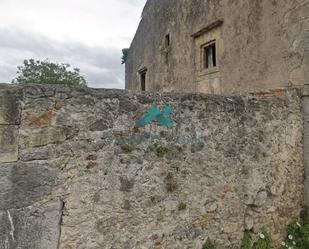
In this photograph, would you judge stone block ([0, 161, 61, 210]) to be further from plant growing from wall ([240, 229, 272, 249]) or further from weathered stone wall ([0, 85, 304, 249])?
plant growing from wall ([240, 229, 272, 249])

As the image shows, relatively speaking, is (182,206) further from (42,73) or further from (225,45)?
(42,73)

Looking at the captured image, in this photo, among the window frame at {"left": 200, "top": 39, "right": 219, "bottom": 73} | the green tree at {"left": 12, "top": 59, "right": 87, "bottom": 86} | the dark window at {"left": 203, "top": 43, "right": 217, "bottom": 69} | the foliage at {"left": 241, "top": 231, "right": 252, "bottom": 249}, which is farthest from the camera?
the green tree at {"left": 12, "top": 59, "right": 87, "bottom": 86}

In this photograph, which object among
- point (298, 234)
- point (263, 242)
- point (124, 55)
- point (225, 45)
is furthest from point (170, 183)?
point (124, 55)

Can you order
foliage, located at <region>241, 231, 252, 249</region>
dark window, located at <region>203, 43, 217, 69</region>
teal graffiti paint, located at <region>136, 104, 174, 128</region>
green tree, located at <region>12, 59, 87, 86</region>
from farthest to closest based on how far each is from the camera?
green tree, located at <region>12, 59, 87, 86</region> → dark window, located at <region>203, 43, 217, 69</region> → foliage, located at <region>241, 231, 252, 249</region> → teal graffiti paint, located at <region>136, 104, 174, 128</region>

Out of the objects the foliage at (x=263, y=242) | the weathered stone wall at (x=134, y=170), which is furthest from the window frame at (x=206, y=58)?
the foliage at (x=263, y=242)

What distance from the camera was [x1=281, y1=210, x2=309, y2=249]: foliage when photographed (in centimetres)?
427

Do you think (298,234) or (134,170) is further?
(298,234)

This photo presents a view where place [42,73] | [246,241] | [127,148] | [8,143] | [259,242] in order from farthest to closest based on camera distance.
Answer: [42,73]
[259,242]
[246,241]
[127,148]
[8,143]

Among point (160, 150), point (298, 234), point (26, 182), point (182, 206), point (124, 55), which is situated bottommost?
point (298, 234)

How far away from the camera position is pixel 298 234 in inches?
174

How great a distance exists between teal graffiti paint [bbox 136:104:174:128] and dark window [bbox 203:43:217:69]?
13.7 ft

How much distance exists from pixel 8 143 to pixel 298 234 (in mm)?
3779

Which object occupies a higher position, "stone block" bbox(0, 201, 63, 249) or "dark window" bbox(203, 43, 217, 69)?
"dark window" bbox(203, 43, 217, 69)

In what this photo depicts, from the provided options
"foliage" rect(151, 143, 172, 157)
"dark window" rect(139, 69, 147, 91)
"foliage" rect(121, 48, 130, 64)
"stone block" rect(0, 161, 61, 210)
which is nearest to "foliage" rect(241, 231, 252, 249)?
"foliage" rect(151, 143, 172, 157)
